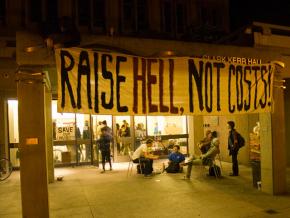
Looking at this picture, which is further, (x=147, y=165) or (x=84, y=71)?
(x=147, y=165)

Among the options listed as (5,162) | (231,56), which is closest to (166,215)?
(231,56)

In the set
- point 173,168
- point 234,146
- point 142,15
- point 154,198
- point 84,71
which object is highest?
point 142,15

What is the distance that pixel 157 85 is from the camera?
6.90 meters

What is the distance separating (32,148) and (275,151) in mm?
6330

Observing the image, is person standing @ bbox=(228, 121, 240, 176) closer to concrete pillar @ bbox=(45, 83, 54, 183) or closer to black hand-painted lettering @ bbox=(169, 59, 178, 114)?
black hand-painted lettering @ bbox=(169, 59, 178, 114)

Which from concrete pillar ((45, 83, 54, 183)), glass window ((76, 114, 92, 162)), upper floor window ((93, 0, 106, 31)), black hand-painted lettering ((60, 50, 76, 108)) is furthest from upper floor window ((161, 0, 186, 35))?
black hand-painted lettering ((60, 50, 76, 108))

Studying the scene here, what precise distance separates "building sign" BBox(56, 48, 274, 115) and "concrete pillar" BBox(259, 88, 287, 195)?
0.65 metres

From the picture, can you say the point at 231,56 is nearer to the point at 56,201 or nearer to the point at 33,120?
the point at 33,120

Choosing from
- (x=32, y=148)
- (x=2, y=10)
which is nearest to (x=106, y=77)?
(x=32, y=148)

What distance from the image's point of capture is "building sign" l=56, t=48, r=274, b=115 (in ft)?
20.1

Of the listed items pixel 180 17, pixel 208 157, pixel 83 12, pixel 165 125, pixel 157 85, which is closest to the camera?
pixel 157 85

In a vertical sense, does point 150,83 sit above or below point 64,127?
above

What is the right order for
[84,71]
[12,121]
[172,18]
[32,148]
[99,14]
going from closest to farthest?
[32,148] → [84,71] → [12,121] → [99,14] → [172,18]

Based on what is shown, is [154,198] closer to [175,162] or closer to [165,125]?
[175,162]
